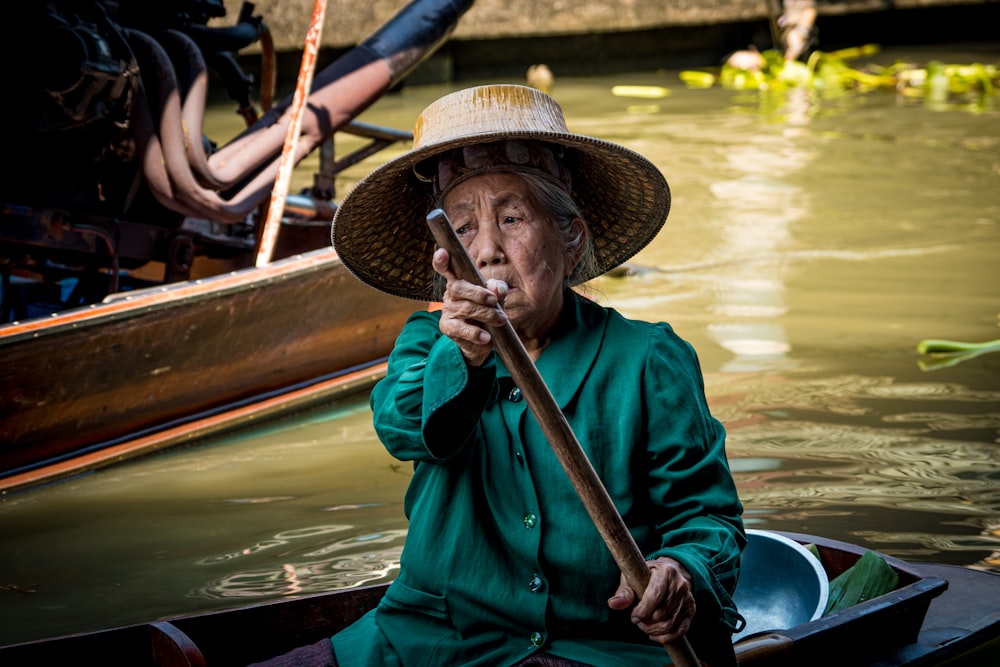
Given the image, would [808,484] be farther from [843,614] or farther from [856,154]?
[856,154]

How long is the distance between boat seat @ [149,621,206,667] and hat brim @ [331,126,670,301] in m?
0.61

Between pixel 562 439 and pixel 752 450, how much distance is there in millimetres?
2377

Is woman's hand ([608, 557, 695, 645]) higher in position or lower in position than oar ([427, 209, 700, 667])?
lower

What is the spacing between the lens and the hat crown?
1.72 metres

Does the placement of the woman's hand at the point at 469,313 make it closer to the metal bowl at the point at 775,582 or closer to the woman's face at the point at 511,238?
the woman's face at the point at 511,238

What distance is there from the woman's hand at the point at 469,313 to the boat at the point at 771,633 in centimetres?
63

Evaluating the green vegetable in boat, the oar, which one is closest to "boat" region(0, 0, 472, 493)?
the green vegetable in boat

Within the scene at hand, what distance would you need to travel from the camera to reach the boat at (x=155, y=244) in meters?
3.68

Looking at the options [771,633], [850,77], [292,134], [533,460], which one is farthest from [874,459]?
[850,77]

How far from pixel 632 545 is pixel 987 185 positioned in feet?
22.2

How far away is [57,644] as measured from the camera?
2.00 m

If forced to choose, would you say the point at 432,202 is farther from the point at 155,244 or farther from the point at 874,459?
the point at 155,244

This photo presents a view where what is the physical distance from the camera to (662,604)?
156 cm

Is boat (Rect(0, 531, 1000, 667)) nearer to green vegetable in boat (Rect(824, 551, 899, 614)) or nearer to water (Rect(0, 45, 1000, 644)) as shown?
green vegetable in boat (Rect(824, 551, 899, 614))
